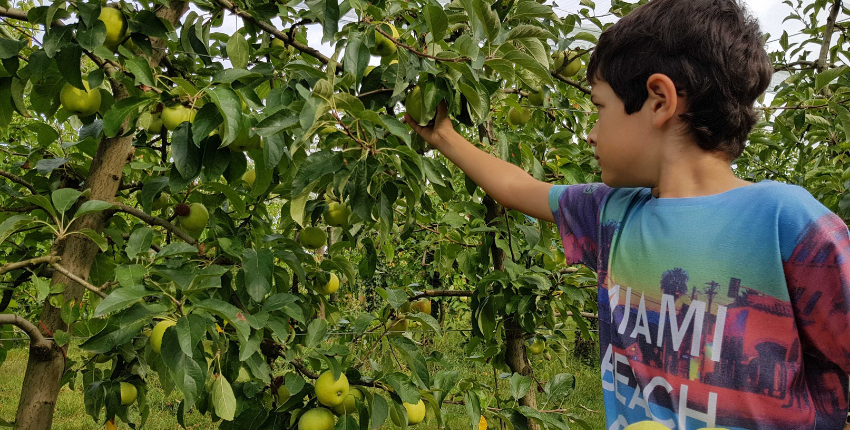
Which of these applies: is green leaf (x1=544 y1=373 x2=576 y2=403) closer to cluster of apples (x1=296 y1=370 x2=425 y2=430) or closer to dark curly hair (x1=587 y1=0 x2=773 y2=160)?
cluster of apples (x1=296 y1=370 x2=425 y2=430)

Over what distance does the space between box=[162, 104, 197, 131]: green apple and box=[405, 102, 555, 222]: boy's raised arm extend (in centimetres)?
40

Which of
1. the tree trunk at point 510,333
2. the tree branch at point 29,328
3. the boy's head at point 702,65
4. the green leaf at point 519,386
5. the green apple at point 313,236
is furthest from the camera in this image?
the tree trunk at point 510,333

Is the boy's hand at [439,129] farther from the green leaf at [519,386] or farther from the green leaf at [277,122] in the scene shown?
the green leaf at [519,386]

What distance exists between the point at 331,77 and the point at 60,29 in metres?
0.50

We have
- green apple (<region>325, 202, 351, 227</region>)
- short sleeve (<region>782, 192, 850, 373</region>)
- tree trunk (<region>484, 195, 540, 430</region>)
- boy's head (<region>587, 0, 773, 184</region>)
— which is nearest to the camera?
short sleeve (<region>782, 192, 850, 373</region>)

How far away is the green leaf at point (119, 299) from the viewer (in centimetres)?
90

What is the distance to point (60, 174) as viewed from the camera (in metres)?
1.45

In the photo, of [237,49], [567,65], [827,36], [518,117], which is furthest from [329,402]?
[827,36]

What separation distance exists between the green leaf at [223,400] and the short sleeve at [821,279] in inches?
35.4

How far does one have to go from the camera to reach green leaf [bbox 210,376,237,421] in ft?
3.52

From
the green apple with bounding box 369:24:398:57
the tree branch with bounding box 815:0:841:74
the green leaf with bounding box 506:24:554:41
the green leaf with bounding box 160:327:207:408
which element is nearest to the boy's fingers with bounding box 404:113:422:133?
the green apple with bounding box 369:24:398:57

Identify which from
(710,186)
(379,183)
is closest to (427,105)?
(379,183)

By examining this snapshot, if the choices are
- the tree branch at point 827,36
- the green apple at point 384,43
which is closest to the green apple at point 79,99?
the green apple at point 384,43

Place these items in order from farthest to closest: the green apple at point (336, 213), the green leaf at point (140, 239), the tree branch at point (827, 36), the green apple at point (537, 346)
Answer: the tree branch at point (827, 36) < the green apple at point (537, 346) < the green apple at point (336, 213) < the green leaf at point (140, 239)
